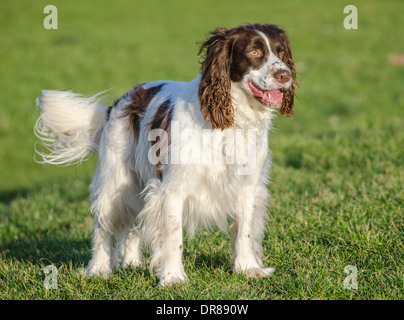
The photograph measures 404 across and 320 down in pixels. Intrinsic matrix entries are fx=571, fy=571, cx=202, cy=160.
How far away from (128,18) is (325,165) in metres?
17.0

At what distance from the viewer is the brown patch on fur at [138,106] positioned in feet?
14.7

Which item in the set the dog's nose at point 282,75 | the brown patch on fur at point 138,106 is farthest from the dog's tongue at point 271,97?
the brown patch on fur at point 138,106

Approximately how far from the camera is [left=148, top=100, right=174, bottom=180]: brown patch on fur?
13.2ft

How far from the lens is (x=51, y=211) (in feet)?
21.2

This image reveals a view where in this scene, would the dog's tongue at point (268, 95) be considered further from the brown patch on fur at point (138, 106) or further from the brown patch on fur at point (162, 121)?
the brown patch on fur at point (138, 106)

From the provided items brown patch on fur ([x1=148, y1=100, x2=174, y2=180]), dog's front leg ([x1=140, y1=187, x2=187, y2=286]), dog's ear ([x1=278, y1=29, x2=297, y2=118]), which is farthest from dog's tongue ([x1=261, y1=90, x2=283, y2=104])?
dog's front leg ([x1=140, y1=187, x2=187, y2=286])

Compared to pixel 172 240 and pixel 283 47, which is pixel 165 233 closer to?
pixel 172 240

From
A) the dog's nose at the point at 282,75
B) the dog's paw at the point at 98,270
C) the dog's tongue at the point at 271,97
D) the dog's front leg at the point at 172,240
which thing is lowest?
the dog's paw at the point at 98,270

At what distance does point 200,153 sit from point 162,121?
417mm

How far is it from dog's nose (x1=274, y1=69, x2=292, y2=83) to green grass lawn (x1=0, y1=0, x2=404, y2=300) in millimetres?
1264

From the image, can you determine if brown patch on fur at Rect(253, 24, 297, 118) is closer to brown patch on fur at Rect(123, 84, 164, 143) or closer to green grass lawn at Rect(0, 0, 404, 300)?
green grass lawn at Rect(0, 0, 404, 300)

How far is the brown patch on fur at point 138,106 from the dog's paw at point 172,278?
115 cm

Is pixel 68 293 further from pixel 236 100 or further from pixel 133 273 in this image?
pixel 236 100

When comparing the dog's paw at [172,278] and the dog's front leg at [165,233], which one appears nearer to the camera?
the dog's paw at [172,278]
